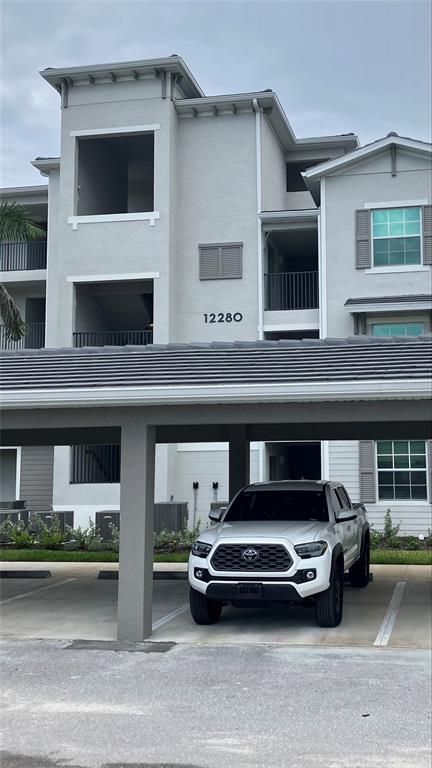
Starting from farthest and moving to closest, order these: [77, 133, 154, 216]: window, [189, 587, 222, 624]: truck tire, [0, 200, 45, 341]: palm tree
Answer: [77, 133, 154, 216]: window → [0, 200, 45, 341]: palm tree → [189, 587, 222, 624]: truck tire

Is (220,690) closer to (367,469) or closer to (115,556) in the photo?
(115,556)

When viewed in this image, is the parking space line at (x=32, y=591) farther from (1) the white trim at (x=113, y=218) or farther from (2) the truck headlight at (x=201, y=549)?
(1) the white trim at (x=113, y=218)

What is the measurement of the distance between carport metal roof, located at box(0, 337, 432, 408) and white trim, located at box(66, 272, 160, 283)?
514 inches

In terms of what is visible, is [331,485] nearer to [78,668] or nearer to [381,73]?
[78,668]

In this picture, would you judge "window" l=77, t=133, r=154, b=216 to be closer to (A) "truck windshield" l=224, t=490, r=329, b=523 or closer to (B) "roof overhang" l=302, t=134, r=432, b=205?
(B) "roof overhang" l=302, t=134, r=432, b=205

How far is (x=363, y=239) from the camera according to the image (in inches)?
911

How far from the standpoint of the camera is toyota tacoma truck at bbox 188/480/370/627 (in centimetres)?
998

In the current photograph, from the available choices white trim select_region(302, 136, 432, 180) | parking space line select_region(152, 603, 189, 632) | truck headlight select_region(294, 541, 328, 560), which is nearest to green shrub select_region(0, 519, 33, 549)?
parking space line select_region(152, 603, 189, 632)

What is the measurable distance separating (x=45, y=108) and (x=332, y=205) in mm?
10683

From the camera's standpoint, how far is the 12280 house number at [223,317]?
80.5 feet

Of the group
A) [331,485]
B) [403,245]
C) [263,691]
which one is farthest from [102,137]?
[263,691]

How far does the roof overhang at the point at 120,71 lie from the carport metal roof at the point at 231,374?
15.6 metres

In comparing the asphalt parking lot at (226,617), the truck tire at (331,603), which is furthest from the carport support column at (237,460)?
the truck tire at (331,603)

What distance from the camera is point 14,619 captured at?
1167 cm
